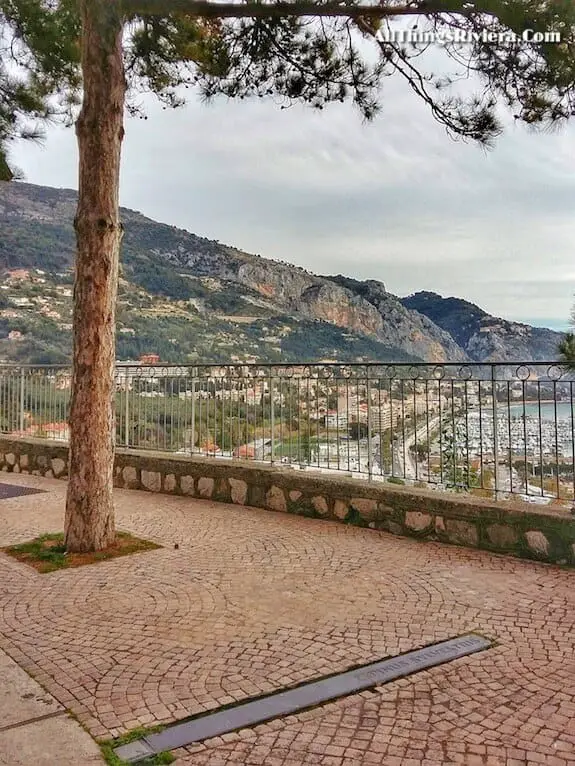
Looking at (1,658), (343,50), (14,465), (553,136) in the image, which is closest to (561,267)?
(553,136)

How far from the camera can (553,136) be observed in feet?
19.1

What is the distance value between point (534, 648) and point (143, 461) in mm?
5863

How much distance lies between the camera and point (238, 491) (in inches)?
284

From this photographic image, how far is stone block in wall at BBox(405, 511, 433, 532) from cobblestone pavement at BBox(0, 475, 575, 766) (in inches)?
7.7

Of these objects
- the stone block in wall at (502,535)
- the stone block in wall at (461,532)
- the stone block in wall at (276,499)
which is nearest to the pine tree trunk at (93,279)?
the stone block in wall at (276,499)

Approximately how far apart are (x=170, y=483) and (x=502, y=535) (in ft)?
13.9

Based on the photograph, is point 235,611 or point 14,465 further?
point 14,465

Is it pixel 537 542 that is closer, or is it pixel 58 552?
pixel 537 542

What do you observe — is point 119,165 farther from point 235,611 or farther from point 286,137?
point 286,137

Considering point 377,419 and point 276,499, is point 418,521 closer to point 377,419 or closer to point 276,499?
point 377,419

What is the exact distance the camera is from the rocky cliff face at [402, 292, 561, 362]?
5.27 meters

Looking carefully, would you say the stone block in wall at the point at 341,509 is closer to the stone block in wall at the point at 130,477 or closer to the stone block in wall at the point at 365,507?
the stone block in wall at the point at 365,507

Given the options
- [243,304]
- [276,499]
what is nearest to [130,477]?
[276,499]

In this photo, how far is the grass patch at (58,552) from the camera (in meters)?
4.95
